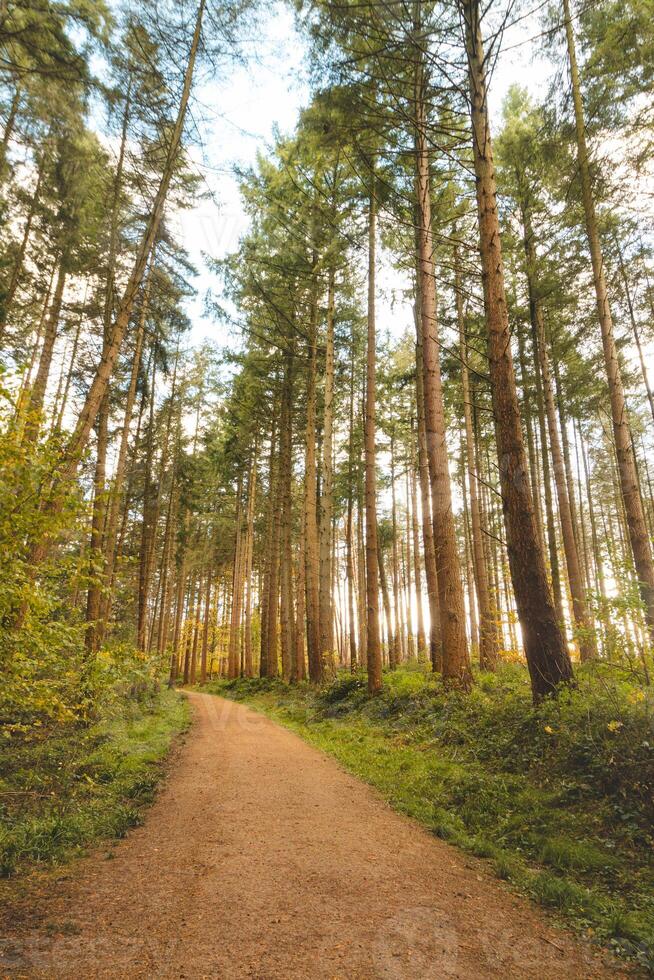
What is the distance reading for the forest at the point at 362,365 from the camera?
15.0 ft

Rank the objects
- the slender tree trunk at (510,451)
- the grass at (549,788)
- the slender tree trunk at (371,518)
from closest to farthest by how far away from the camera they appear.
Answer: the grass at (549,788) → the slender tree trunk at (510,451) → the slender tree trunk at (371,518)

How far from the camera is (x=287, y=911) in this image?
3.18 meters

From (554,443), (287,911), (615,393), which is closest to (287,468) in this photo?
(554,443)

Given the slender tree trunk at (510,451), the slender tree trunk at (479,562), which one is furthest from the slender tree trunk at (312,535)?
the slender tree trunk at (510,451)

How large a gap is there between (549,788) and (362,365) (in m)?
16.5

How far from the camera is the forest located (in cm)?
458

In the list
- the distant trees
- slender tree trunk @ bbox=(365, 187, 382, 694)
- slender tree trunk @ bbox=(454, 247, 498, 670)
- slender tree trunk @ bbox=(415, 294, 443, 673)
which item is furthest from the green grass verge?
slender tree trunk @ bbox=(454, 247, 498, 670)

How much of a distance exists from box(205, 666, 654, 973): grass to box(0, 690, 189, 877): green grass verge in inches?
124

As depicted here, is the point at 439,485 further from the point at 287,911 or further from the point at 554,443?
the point at 287,911

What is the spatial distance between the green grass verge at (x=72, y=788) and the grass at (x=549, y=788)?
3152 mm

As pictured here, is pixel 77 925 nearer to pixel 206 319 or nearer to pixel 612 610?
pixel 612 610

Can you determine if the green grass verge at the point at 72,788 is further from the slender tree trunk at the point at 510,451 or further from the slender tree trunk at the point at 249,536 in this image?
the slender tree trunk at the point at 249,536

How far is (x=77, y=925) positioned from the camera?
300cm

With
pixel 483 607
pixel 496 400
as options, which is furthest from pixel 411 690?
pixel 496 400
